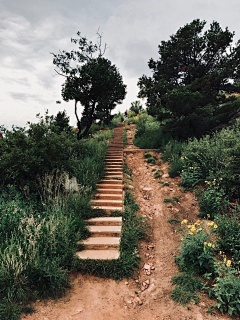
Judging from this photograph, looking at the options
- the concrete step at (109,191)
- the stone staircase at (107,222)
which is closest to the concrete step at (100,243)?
the stone staircase at (107,222)

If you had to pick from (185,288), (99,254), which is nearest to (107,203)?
(99,254)

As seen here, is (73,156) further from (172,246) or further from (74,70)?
(74,70)

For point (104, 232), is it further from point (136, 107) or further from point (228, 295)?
point (136, 107)

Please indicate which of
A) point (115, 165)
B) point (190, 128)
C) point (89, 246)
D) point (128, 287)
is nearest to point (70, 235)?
point (89, 246)

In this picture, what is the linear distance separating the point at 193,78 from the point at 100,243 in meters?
10.8

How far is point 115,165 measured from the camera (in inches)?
402

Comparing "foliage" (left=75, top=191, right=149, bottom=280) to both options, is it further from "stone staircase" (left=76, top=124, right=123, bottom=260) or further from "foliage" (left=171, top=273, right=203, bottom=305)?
"foliage" (left=171, top=273, right=203, bottom=305)

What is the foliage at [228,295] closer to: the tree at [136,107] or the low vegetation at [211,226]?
the low vegetation at [211,226]

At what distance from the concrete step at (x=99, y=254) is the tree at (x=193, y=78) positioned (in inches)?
309

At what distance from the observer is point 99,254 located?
474 cm

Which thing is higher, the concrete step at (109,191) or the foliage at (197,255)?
the concrete step at (109,191)

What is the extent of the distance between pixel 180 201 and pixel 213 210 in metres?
1.32

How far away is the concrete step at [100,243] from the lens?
498 centimetres

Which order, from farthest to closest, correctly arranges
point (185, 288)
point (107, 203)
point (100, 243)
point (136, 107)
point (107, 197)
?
point (136, 107) → point (107, 197) → point (107, 203) → point (100, 243) → point (185, 288)
